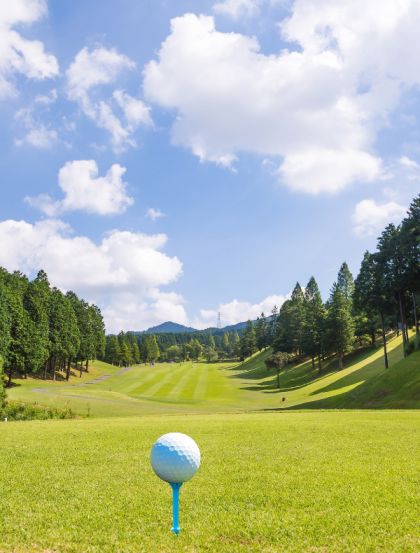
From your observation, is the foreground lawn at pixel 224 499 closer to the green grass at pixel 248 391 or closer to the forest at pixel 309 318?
the green grass at pixel 248 391

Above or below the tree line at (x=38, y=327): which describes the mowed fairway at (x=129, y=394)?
below

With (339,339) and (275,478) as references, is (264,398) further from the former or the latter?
(275,478)

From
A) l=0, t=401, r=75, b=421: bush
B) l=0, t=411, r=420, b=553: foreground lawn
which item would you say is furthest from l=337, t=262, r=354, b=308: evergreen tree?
l=0, t=411, r=420, b=553: foreground lawn

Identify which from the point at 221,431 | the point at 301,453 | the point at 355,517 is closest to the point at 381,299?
the point at 221,431

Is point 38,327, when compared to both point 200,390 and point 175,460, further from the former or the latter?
point 175,460

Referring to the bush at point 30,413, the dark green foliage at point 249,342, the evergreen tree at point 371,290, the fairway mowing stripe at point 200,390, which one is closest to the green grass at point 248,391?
the fairway mowing stripe at point 200,390

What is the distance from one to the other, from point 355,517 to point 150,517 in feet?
12.8

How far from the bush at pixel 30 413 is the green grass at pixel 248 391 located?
4392 millimetres

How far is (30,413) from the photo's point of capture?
126 ft

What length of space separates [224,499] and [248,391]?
73.0 meters

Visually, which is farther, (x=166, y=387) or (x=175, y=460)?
(x=166, y=387)

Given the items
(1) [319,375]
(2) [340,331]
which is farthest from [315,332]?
(1) [319,375]

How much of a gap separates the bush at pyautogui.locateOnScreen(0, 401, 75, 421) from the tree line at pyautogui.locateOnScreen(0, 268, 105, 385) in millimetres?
18063

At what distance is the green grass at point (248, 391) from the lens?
151ft
